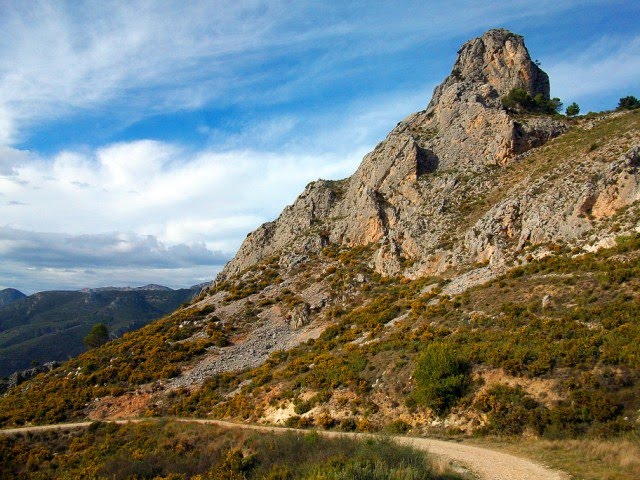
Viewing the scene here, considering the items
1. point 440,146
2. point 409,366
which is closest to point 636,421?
point 409,366

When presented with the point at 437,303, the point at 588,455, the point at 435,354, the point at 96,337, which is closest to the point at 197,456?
the point at 435,354

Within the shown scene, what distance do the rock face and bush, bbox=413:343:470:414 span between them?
1695 centimetres

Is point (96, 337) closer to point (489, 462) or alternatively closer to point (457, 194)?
point (457, 194)

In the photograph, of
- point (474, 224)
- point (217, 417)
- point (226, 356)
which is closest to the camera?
point (217, 417)

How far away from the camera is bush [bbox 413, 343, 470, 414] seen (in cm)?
2256

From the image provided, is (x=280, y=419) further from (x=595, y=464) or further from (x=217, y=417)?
(x=595, y=464)

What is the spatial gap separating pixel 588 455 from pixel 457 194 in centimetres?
4464

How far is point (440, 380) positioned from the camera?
2305 centimetres

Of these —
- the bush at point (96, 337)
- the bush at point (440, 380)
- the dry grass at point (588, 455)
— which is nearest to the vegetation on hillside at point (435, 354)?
the bush at point (440, 380)

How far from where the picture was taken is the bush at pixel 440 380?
22.6 m

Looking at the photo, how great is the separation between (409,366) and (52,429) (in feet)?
99.1

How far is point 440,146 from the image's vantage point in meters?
66.9

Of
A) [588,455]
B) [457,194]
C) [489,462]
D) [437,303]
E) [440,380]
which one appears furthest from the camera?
[457,194]

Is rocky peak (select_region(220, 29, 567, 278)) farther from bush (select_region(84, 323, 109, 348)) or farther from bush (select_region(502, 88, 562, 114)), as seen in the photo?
bush (select_region(84, 323, 109, 348))
